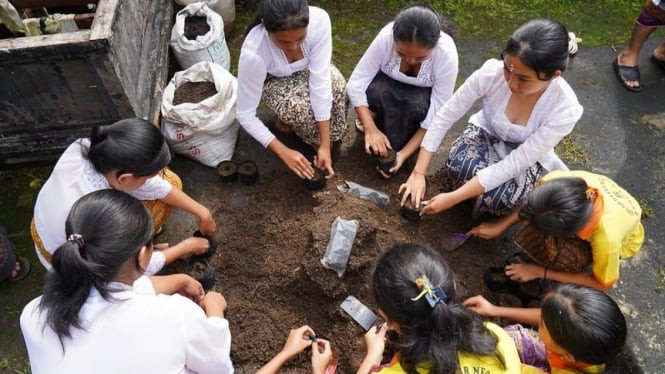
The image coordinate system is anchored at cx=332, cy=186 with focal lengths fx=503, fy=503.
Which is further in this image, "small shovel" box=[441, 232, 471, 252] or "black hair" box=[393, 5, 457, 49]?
"small shovel" box=[441, 232, 471, 252]

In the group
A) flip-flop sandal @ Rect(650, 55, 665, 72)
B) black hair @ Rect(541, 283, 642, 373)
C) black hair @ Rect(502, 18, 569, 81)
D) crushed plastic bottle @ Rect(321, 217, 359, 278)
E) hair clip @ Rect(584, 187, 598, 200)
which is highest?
black hair @ Rect(502, 18, 569, 81)

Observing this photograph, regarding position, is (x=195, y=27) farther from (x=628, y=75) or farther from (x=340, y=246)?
(x=628, y=75)

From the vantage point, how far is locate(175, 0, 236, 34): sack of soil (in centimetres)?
387

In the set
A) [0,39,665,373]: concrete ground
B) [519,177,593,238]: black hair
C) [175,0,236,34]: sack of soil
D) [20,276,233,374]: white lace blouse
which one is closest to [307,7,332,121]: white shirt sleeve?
[0,39,665,373]: concrete ground

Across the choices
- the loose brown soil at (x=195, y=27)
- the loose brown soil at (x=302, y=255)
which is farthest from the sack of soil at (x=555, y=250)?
the loose brown soil at (x=195, y=27)

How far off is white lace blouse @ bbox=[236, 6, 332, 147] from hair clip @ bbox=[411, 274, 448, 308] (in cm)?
160

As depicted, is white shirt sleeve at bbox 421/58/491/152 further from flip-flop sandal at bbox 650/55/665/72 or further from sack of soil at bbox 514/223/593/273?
flip-flop sandal at bbox 650/55/665/72

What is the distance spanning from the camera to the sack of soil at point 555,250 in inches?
99.1

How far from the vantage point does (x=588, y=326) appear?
1822 mm

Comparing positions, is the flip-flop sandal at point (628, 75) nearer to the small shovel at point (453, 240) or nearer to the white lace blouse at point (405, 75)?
the white lace blouse at point (405, 75)

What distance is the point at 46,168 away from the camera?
3.42 meters

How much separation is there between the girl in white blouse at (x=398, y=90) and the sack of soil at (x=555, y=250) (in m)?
0.90

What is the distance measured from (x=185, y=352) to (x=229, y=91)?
75.0 inches

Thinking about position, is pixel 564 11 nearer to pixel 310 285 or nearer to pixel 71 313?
pixel 310 285
